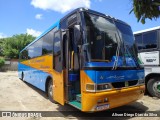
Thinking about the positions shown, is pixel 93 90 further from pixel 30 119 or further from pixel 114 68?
pixel 30 119

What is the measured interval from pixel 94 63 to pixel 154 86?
4.90 m

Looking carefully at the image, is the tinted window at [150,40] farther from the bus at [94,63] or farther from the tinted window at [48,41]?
the tinted window at [48,41]

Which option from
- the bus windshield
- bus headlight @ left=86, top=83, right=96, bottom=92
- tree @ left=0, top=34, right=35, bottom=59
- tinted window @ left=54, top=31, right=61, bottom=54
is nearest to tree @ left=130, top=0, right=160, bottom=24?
the bus windshield

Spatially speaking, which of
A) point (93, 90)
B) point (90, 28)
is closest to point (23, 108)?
point (93, 90)

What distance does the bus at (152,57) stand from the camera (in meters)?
9.23

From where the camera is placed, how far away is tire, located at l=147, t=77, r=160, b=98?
9.23 meters

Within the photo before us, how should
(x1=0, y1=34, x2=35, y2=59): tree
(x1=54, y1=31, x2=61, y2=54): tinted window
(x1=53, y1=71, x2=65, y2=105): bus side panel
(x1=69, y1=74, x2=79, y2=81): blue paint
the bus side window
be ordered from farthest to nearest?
(x1=0, y1=34, x2=35, y2=59): tree, (x1=54, y1=31, x2=61, y2=54): tinted window, the bus side window, (x1=53, y1=71, x2=65, y2=105): bus side panel, (x1=69, y1=74, x2=79, y2=81): blue paint

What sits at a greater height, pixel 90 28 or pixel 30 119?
pixel 90 28

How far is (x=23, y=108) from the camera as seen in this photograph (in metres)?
7.71

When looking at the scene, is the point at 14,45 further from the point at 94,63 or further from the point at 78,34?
the point at 94,63

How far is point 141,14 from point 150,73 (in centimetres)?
405

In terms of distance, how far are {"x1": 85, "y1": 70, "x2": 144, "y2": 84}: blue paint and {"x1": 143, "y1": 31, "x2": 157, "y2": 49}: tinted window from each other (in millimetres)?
3264

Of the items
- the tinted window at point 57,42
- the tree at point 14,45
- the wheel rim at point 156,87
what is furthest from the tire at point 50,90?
the tree at point 14,45

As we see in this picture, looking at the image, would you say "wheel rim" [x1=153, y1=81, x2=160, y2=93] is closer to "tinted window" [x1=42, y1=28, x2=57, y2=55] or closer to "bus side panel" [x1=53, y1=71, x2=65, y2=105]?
"bus side panel" [x1=53, y1=71, x2=65, y2=105]
